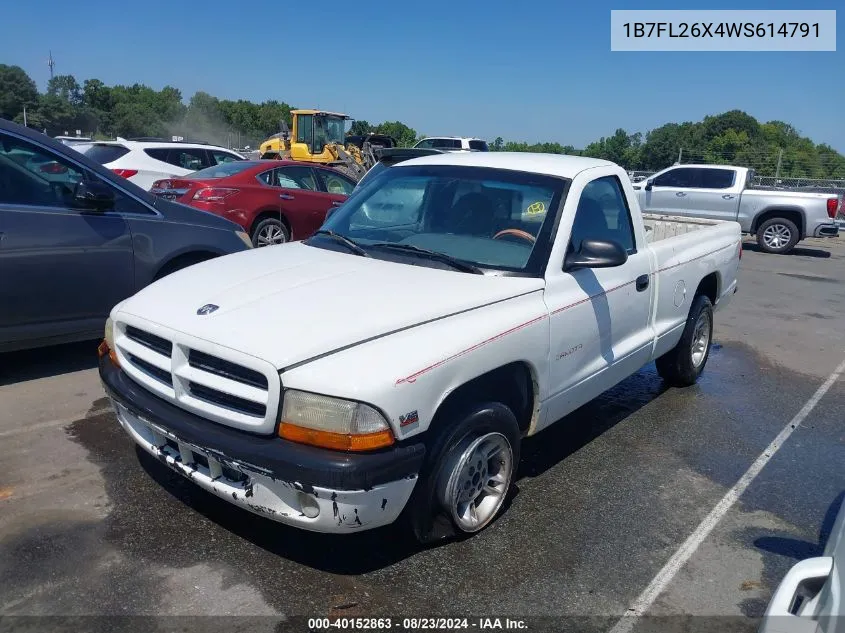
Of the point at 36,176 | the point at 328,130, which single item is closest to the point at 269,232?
the point at 36,176

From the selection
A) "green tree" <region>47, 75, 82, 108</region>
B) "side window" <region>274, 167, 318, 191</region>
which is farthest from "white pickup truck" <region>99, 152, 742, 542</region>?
"green tree" <region>47, 75, 82, 108</region>

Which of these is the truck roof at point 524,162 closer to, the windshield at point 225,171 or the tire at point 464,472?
the tire at point 464,472

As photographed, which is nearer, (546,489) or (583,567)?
(583,567)

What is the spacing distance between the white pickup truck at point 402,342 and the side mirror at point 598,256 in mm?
10

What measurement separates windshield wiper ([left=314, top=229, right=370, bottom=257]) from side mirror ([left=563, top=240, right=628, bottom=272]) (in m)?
1.11

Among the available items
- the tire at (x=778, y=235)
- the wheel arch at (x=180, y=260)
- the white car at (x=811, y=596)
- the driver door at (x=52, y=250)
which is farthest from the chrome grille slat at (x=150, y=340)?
the tire at (x=778, y=235)

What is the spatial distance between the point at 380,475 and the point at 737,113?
5358 cm

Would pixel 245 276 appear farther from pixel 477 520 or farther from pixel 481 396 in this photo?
pixel 477 520

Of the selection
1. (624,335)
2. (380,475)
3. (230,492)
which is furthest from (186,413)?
(624,335)

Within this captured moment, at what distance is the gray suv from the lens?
479cm

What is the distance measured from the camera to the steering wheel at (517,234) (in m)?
3.77

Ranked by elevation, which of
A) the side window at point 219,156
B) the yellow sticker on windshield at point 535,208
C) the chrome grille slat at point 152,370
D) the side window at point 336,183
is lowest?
the chrome grille slat at point 152,370

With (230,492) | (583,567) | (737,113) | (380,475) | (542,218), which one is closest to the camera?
(380,475)

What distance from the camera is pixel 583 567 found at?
318 cm
